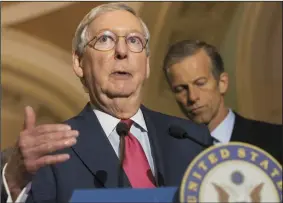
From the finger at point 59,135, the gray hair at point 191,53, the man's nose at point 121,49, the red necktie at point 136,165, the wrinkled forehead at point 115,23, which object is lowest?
the red necktie at point 136,165

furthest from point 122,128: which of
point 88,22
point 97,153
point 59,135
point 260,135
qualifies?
point 260,135

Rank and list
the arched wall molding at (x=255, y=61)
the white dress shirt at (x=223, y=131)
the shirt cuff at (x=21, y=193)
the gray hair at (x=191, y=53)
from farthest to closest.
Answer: the arched wall molding at (x=255, y=61) → the gray hair at (x=191, y=53) → the white dress shirt at (x=223, y=131) → the shirt cuff at (x=21, y=193)

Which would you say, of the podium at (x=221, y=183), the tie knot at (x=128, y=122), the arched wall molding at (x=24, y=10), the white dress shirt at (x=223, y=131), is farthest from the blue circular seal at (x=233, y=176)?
the arched wall molding at (x=24, y=10)

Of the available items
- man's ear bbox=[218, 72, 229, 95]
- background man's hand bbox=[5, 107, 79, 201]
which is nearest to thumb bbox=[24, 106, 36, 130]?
background man's hand bbox=[5, 107, 79, 201]

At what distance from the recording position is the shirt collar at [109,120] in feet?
4.63

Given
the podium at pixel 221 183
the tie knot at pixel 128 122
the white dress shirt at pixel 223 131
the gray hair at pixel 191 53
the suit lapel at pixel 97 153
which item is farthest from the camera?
the gray hair at pixel 191 53

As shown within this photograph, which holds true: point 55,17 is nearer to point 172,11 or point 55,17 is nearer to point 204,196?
point 172,11

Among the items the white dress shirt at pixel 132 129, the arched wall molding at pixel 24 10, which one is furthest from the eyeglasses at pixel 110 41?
the arched wall molding at pixel 24 10

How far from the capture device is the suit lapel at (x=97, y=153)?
1297 mm

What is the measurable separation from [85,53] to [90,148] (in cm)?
28

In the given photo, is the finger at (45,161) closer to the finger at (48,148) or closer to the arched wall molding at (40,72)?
the finger at (48,148)

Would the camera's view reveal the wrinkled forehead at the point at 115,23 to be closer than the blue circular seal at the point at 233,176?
No

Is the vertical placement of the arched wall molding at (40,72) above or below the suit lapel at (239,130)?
above

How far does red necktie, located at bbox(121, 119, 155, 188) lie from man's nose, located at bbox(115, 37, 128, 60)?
188 mm
